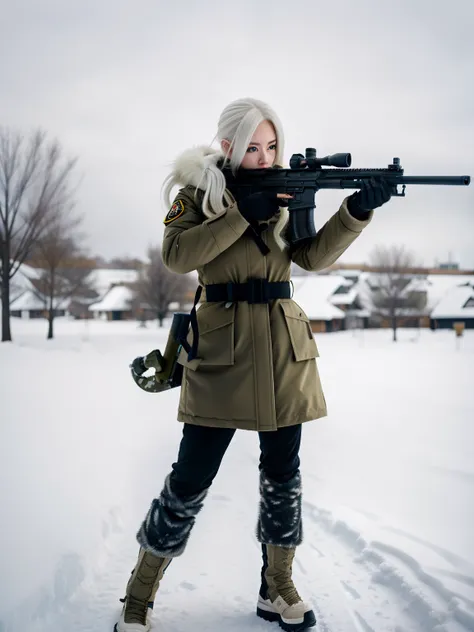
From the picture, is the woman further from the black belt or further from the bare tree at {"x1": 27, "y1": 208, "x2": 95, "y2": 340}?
the bare tree at {"x1": 27, "y1": 208, "x2": 95, "y2": 340}

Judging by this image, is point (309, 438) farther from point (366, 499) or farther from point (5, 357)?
point (5, 357)

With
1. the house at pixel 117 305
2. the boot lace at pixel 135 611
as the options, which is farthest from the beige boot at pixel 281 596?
the house at pixel 117 305

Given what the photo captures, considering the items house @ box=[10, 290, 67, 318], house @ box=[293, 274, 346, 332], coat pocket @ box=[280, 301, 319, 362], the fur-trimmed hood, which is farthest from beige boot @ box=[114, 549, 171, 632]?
house @ box=[10, 290, 67, 318]

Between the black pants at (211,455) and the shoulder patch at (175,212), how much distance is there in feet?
2.45

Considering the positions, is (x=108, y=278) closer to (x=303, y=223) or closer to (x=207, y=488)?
(x=207, y=488)

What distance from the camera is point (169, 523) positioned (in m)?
1.97

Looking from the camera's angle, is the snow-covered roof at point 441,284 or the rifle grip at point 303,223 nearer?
the rifle grip at point 303,223

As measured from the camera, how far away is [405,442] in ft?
16.5

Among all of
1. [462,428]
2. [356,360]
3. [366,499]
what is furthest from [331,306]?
[366,499]

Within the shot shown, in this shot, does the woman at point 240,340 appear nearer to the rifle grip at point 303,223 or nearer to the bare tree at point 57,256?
the rifle grip at point 303,223

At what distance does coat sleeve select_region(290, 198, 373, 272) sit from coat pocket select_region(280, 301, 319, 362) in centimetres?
18

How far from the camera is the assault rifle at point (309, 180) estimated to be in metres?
1.80

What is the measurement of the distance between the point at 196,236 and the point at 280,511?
108cm

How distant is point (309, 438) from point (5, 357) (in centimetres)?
768
